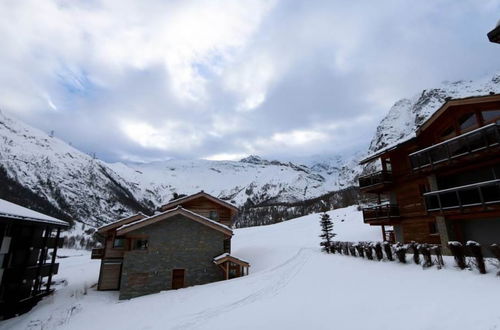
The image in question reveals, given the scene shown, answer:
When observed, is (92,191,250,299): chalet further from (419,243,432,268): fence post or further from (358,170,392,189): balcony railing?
(419,243,432,268): fence post

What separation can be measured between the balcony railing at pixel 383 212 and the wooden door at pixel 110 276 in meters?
22.6

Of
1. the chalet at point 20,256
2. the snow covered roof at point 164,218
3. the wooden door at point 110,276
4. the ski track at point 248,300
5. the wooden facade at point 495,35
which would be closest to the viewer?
the wooden facade at point 495,35

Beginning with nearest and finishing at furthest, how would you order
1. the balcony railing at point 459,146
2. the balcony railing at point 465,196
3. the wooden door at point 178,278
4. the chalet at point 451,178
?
the balcony railing at point 465,196
the balcony railing at point 459,146
the chalet at point 451,178
the wooden door at point 178,278

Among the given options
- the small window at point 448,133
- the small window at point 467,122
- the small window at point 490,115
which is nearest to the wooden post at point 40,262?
the small window at point 448,133

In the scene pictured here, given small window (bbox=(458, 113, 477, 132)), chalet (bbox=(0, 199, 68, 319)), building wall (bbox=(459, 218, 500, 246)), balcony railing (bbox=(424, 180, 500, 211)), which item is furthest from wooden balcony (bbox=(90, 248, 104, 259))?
small window (bbox=(458, 113, 477, 132))

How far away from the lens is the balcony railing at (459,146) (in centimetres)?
1456

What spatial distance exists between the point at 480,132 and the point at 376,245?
8.66 metres

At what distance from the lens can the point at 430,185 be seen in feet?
61.1

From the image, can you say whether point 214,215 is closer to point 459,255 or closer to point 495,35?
point 459,255

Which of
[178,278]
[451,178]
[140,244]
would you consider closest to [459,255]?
[451,178]

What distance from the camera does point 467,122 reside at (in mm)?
17875

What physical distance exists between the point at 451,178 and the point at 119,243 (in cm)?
2716

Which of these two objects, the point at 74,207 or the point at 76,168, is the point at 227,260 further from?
the point at 76,168

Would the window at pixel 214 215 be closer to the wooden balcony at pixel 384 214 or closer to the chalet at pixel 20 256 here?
the chalet at pixel 20 256
